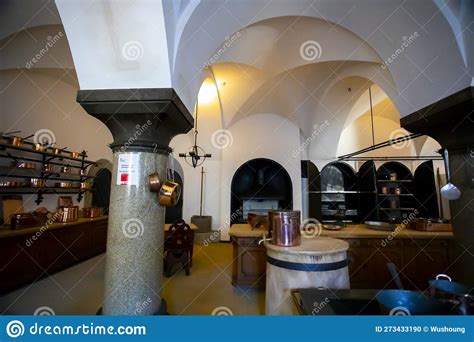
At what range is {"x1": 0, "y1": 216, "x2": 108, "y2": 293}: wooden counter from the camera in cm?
272

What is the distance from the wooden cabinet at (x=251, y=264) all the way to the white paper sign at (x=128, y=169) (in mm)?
1812

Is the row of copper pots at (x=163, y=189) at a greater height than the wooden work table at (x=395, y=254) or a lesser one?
greater

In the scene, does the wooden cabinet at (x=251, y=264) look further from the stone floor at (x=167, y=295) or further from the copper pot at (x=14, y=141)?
the copper pot at (x=14, y=141)

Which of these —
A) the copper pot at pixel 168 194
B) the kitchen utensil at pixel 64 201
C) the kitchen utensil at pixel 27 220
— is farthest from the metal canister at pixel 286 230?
the kitchen utensil at pixel 64 201

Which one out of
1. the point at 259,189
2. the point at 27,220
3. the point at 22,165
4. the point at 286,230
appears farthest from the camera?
the point at 259,189

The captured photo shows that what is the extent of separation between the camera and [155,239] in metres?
1.57

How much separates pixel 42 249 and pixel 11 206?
1.38m

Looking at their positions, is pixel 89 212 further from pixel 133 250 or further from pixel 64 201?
pixel 133 250

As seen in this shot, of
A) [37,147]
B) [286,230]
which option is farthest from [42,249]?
[286,230]

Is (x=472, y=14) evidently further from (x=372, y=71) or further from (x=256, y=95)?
(x=256, y=95)

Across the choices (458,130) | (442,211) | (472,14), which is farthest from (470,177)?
(442,211)

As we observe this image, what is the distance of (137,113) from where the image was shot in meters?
1.53

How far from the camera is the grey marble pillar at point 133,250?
1473 mm

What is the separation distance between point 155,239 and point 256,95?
4200 millimetres
